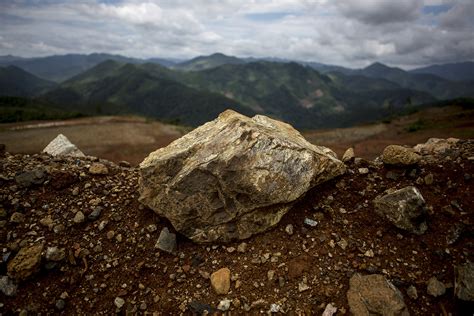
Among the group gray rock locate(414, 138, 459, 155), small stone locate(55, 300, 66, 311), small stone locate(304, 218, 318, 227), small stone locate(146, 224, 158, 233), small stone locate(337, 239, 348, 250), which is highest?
gray rock locate(414, 138, 459, 155)

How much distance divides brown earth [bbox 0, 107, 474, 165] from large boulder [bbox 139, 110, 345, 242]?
26.7 m

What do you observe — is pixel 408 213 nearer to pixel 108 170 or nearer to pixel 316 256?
pixel 316 256

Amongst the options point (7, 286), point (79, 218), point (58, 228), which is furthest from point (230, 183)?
point (7, 286)

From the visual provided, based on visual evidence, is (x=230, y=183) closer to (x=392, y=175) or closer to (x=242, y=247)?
(x=242, y=247)

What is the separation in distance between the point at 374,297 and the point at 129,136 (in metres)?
45.8

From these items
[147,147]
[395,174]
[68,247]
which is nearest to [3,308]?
[68,247]

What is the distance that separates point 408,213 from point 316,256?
2351 mm

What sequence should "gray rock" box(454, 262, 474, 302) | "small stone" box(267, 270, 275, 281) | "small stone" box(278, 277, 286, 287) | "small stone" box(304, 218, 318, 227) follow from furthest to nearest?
"small stone" box(304, 218, 318, 227) → "small stone" box(267, 270, 275, 281) → "small stone" box(278, 277, 286, 287) → "gray rock" box(454, 262, 474, 302)

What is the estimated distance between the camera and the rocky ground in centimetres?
562

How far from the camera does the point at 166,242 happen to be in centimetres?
668

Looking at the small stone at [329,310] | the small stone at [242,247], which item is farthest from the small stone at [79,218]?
the small stone at [329,310]

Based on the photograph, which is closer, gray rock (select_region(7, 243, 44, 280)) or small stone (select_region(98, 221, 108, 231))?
gray rock (select_region(7, 243, 44, 280))

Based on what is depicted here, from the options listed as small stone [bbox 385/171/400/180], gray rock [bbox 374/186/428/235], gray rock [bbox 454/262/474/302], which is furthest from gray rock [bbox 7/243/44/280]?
small stone [bbox 385/171/400/180]

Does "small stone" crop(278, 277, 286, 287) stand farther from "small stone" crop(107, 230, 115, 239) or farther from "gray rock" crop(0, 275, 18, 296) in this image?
"gray rock" crop(0, 275, 18, 296)
